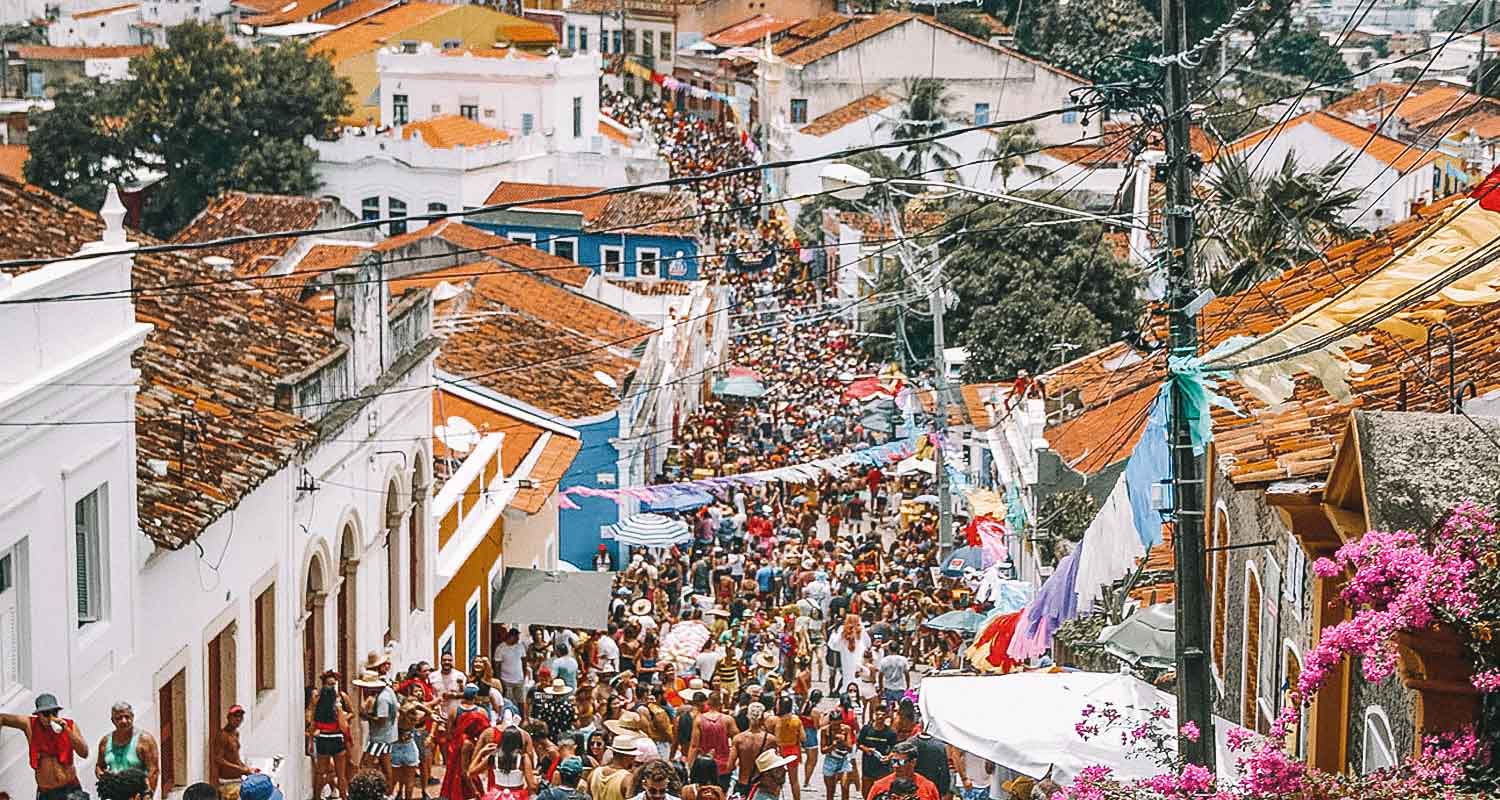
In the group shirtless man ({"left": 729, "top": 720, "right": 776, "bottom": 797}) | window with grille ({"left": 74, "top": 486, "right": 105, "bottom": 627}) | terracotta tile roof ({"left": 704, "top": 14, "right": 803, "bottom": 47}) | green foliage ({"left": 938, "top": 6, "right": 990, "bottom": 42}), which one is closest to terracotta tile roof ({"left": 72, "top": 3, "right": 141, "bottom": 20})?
terracotta tile roof ({"left": 704, "top": 14, "right": 803, "bottom": 47})

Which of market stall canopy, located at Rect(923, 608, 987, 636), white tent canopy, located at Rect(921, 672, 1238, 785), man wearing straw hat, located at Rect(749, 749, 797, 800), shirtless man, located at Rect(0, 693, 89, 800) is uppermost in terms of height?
shirtless man, located at Rect(0, 693, 89, 800)

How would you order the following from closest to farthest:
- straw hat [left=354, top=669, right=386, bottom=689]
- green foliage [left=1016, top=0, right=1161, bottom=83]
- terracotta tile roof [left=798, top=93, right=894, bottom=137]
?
straw hat [left=354, top=669, right=386, bottom=689] → green foliage [left=1016, top=0, right=1161, bottom=83] → terracotta tile roof [left=798, top=93, right=894, bottom=137]

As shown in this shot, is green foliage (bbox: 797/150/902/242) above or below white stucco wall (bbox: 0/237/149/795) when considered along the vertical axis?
below

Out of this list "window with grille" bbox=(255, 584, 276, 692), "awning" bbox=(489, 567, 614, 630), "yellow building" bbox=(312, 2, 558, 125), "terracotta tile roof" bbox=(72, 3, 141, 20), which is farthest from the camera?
"terracotta tile roof" bbox=(72, 3, 141, 20)

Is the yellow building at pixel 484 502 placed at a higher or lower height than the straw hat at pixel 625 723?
lower

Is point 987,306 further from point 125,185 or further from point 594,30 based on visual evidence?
point 594,30

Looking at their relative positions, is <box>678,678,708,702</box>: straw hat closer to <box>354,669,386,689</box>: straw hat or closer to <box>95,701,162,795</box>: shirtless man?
<box>354,669,386,689</box>: straw hat

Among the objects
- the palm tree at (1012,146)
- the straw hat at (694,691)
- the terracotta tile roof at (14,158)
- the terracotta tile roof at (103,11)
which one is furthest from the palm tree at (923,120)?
the terracotta tile roof at (103,11)

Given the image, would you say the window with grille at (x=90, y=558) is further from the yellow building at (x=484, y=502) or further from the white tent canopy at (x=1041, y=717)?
the yellow building at (x=484, y=502)
